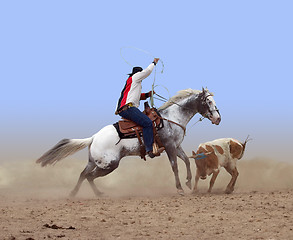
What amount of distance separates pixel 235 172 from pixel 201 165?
83cm

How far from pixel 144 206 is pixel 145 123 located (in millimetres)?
2008

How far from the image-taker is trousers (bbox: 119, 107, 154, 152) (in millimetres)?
11562

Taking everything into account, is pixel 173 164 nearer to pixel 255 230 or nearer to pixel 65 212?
pixel 65 212

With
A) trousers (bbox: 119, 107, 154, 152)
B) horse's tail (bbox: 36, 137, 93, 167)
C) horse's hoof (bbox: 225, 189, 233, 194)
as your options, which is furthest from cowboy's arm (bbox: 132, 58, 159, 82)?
horse's hoof (bbox: 225, 189, 233, 194)

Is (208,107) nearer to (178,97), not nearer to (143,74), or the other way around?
(178,97)

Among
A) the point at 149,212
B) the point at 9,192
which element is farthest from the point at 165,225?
the point at 9,192

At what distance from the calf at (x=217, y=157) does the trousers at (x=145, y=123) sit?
1.16 meters

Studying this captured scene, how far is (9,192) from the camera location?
551 inches

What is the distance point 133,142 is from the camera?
11.8 m

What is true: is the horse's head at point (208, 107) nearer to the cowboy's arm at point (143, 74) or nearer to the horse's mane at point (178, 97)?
the horse's mane at point (178, 97)

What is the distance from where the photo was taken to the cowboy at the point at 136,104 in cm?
1158

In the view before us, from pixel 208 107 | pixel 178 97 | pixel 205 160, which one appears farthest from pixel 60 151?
pixel 208 107

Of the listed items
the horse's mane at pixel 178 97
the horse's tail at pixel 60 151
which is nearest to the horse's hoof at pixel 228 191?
the horse's mane at pixel 178 97

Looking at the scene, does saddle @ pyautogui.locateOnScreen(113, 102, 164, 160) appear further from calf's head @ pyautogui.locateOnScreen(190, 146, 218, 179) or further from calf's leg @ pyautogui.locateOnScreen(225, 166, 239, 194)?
calf's leg @ pyautogui.locateOnScreen(225, 166, 239, 194)
